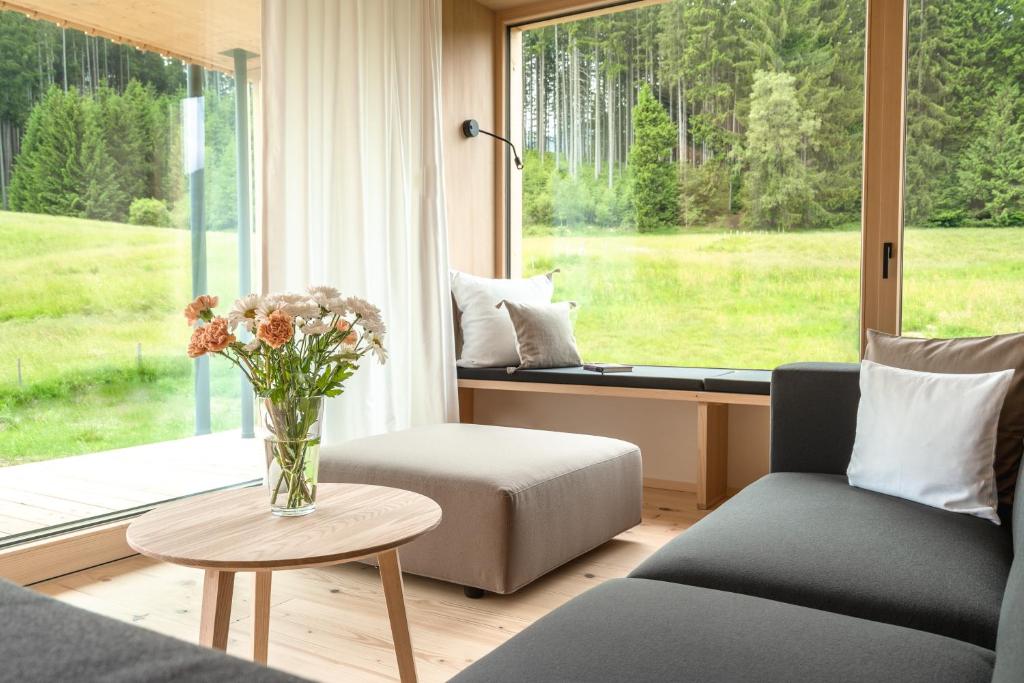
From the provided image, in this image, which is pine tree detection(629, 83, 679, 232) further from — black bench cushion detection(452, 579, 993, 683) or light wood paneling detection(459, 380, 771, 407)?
black bench cushion detection(452, 579, 993, 683)

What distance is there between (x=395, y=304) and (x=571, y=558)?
1566 mm

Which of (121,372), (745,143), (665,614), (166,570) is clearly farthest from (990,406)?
(121,372)

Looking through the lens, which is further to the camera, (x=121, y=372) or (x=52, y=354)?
(x=121, y=372)

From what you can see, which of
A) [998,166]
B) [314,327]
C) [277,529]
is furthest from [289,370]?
[998,166]

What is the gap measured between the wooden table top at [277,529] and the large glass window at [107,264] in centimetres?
113

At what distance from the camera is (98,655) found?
2.16 ft

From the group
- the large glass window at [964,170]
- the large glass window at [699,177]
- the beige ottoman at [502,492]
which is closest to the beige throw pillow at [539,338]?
the large glass window at [699,177]

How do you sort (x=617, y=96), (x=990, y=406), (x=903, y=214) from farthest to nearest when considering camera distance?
(x=617, y=96), (x=903, y=214), (x=990, y=406)

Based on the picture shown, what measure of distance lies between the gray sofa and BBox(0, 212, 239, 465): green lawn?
204 centimetres

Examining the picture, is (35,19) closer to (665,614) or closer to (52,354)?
(52,354)

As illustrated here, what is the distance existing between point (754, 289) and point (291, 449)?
2762 mm

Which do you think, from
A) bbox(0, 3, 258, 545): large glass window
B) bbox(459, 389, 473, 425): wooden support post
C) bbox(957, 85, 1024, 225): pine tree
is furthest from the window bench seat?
bbox(0, 3, 258, 545): large glass window

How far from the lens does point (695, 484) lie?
3.90m

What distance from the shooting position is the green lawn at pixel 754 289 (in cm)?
349
